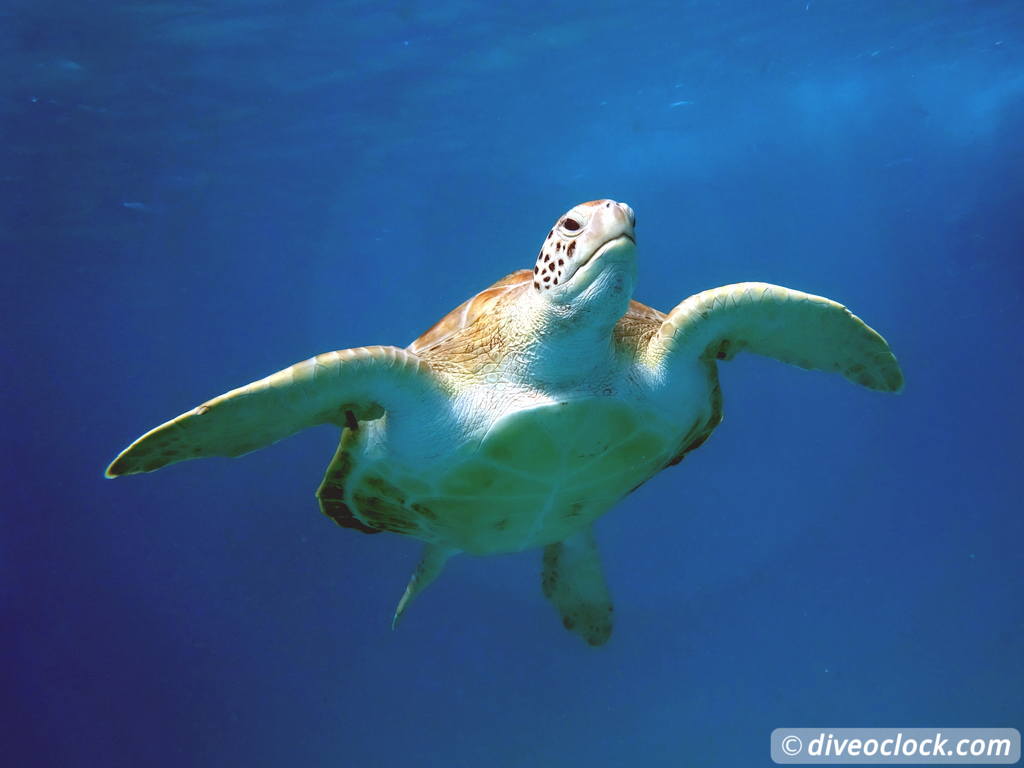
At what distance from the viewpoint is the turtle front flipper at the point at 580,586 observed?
4.53 m

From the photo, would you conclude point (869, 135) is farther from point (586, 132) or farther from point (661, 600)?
point (661, 600)

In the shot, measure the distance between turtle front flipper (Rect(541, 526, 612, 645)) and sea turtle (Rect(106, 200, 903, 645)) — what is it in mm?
959

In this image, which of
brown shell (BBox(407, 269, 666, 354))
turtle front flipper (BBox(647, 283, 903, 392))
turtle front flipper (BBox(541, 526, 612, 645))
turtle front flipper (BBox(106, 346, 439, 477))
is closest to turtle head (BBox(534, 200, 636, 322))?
brown shell (BBox(407, 269, 666, 354))

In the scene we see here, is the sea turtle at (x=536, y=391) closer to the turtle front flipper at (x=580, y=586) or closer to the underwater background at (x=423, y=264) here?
the turtle front flipper at (x=580, y=586)

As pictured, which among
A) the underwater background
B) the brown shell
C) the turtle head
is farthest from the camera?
the underwater background

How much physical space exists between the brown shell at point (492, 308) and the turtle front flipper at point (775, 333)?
12 centimetres

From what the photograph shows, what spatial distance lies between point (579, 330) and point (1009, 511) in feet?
80.7

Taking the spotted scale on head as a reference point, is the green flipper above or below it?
below

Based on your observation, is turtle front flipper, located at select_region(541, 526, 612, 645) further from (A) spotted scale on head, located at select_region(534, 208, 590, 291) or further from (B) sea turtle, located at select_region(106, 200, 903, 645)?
(A) spotted scale on head, located at select_region(534, 208, 590, 291)

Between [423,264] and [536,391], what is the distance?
25604mm

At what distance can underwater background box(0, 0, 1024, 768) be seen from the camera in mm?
11117

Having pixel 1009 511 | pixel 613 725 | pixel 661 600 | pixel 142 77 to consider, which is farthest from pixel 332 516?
pixel 1009 511

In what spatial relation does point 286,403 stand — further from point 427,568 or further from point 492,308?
point 427,568

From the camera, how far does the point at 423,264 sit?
90.9 ft
